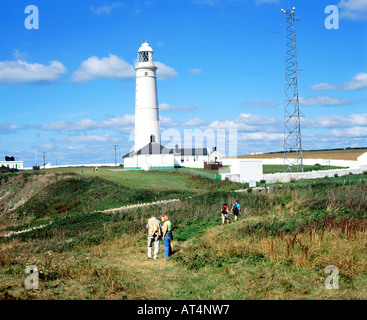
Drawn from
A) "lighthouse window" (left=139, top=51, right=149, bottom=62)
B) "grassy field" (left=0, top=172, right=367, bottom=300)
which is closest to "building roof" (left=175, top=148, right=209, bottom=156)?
"lighthouse window" (left=139, top=51, right=149, bottom=62)

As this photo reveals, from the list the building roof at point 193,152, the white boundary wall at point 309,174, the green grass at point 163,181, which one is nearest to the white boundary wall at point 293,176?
the white boundary wall at point 309,174

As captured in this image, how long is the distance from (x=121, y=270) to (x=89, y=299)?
2.58 metres

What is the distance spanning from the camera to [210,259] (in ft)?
38.8

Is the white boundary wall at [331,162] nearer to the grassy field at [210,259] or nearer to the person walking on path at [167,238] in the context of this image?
the grassy field at [210,259]

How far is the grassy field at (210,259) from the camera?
917 centimetres

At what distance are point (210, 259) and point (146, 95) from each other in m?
45.1

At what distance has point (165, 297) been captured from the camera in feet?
30.4

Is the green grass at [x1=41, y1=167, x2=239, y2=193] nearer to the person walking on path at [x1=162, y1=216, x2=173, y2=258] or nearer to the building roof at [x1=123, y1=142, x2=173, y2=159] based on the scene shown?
the building roof at [x1=123, y1=142, x2=173, y2=159]

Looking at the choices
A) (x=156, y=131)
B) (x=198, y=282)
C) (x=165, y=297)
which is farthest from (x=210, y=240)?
(x=156, y=131)

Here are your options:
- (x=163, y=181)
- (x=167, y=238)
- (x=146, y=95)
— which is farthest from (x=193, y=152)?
(x=167, y=238)

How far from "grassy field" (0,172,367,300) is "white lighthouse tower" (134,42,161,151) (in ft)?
119

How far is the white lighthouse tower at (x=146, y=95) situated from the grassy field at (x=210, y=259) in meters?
36.2

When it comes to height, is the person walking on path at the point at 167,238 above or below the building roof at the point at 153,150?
below

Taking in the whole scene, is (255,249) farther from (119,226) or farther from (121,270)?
(119,226)
